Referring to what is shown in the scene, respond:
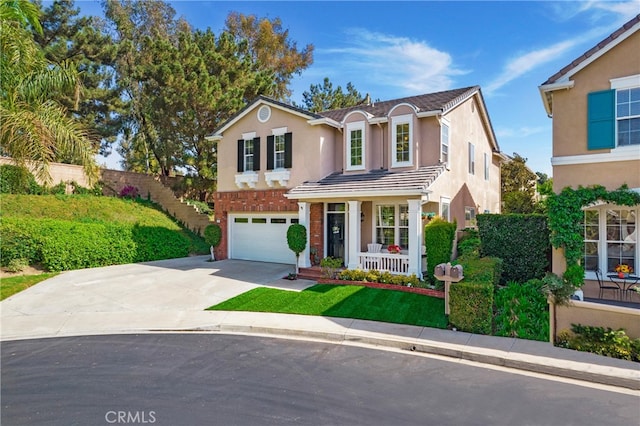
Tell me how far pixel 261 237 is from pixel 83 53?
20.0 meters

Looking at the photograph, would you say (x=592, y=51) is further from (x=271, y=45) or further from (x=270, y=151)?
(x=271, y=45)

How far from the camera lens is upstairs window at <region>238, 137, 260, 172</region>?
17.4 m

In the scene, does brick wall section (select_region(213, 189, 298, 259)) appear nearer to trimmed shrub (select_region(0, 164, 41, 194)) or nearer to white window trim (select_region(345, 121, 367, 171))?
white window trim (select_region(345, 121, 367, 171))

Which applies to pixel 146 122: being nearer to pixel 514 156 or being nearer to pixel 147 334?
pixel 147 334

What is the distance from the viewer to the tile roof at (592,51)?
31.1ft

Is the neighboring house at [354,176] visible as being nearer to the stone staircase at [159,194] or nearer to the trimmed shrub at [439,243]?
the trimmed shrub at [439,243]

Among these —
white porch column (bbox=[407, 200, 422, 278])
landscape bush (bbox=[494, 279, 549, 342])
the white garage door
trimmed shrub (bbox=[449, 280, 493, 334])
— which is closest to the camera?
landscape bush (bbox=[494, 279, 549, 342])

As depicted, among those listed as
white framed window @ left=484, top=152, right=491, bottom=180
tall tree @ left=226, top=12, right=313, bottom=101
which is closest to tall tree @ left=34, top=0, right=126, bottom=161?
tall tree @ left=226, top=12, right=313, bottom=101

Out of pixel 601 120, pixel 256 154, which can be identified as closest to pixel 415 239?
pixel 601 120

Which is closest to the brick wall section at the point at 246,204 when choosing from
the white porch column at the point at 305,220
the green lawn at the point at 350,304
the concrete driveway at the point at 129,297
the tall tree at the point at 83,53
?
the white porch column at the point at 305,220

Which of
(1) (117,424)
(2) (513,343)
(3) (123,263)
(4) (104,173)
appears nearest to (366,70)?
(2) (513,343)

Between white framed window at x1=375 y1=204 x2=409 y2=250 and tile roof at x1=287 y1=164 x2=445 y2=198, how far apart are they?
4.20ft

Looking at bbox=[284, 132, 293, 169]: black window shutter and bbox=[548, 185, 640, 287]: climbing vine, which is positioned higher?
bbox=[284, 132, 293, 169]: black window shutter

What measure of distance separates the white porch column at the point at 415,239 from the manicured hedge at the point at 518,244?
2596 millimetres
